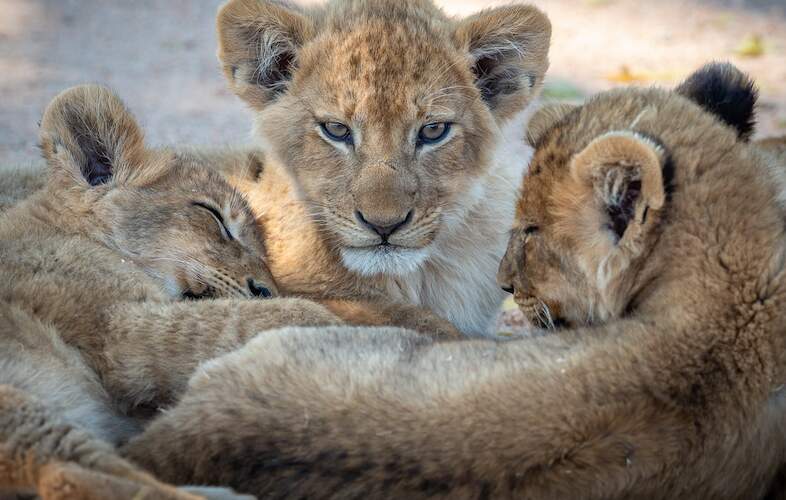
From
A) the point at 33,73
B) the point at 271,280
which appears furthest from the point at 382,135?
the point at 33,73

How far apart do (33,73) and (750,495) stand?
16.0 feet

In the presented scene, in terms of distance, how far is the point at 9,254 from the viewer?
11.9 feet

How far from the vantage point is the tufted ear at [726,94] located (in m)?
3.67

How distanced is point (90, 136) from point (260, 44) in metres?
0.64

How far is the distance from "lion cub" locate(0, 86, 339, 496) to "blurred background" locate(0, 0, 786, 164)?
5.72ft

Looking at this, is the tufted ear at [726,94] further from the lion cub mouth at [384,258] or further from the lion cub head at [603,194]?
the lion cub mouth at [384,258]

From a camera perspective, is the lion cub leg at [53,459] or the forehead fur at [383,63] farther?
the forehead fur at [383,63]

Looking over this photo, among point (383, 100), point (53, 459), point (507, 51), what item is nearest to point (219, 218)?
point (383, 100)

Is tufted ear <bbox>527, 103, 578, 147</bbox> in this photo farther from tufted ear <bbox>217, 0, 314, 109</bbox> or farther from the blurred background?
the blurred background

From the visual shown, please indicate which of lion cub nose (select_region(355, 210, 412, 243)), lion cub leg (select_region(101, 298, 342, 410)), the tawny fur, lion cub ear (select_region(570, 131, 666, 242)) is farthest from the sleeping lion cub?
the tawny fur

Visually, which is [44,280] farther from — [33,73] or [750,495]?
[33,73]

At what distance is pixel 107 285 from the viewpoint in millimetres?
3617

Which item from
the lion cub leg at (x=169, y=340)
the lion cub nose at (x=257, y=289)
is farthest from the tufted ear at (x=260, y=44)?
the lion cub leg at (x=169, y=340)

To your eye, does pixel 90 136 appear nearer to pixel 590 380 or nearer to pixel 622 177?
pixel 622 177
